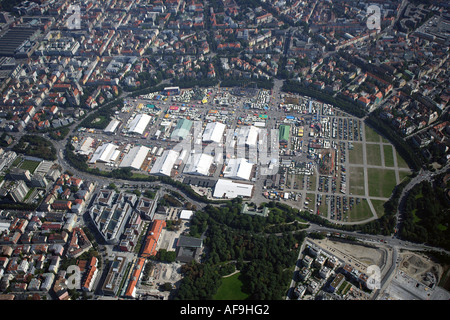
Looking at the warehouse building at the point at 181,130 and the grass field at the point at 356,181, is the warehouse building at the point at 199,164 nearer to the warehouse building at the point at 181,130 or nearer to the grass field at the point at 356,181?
the warehouse building at the point at 181,130

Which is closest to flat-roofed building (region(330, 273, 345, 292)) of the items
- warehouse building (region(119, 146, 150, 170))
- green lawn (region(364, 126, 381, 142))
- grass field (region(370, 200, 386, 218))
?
grass field (region(370, 200, 386, 218))

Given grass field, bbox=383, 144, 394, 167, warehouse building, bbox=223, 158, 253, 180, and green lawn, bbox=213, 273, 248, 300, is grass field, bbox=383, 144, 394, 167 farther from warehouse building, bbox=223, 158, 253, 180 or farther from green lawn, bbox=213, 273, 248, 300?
green lawn, bbox=213, 273, 248, 300

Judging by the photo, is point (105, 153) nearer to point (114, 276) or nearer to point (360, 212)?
point (114, 276)

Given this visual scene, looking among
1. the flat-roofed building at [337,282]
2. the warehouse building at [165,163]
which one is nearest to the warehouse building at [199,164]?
the warehouse building at [165,163]

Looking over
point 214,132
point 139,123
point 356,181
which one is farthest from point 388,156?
point 139,123

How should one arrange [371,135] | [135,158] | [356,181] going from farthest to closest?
[371,135]
[135,158]
[356,181]

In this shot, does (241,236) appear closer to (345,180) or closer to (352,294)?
(352,294)
